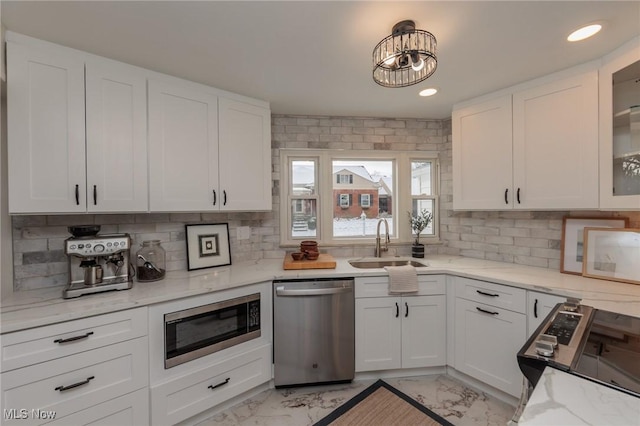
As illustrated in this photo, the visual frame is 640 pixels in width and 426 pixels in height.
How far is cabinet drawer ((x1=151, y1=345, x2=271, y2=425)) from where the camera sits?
1641 mm

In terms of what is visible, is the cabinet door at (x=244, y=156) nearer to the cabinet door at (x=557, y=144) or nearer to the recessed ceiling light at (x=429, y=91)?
the recessed ceiling light at (x=429, y=91)

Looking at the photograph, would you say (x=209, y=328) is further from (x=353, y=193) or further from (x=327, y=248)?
(x=353, y=193)

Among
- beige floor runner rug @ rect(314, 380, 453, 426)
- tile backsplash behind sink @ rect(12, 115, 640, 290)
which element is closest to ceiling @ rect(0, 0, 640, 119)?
tile backsplash behind sink @ rect(12, 115, 640, 290)

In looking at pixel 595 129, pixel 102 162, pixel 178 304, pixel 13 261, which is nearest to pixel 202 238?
pixel 178 304

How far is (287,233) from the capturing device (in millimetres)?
2842

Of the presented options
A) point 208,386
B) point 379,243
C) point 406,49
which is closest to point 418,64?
point 406,49

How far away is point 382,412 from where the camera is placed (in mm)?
1902

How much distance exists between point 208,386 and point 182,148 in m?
1.71

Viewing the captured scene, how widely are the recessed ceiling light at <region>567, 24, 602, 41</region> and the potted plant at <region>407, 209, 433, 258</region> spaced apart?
5.88ft

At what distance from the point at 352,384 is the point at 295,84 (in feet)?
8.18

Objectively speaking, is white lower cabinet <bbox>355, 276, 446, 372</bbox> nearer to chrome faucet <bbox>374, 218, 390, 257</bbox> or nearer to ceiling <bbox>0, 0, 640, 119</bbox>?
chrome faucet <bbox>374, 218, 390, 257</bbox>

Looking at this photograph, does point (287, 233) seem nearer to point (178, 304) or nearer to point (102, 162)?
point (178, 304)

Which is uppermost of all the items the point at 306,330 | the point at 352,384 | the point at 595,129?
the point at 595,129

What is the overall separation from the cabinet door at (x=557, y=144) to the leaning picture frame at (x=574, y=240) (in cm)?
33
